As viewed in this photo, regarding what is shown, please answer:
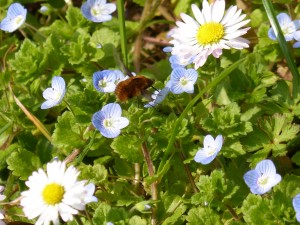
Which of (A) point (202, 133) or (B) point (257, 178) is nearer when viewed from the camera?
(B) point (257, 178)

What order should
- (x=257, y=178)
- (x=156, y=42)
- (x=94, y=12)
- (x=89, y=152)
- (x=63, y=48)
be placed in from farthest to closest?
1. (x=156, y=42)
2. (x=94, y=12)
3. (x=63, y=48)
4. (x=89, y=152)
5. (x=257, y=178)

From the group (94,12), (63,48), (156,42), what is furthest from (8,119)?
(156,42)

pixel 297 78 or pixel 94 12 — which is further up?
pixel 297 78

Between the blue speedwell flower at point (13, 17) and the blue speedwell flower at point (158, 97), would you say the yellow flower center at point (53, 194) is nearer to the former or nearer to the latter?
the blue speedwell flower at point (158, 97)

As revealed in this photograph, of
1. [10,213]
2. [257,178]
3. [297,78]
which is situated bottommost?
[10,213]

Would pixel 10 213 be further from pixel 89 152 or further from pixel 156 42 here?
pixel 156 42

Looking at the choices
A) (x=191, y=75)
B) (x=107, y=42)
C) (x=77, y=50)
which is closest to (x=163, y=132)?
(x=191, y=75)

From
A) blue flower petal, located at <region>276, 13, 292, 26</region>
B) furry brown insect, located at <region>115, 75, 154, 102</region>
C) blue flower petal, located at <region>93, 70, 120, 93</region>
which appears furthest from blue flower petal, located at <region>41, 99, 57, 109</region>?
blue flower petal, located at <region>276, 13, 292, 26</region>
